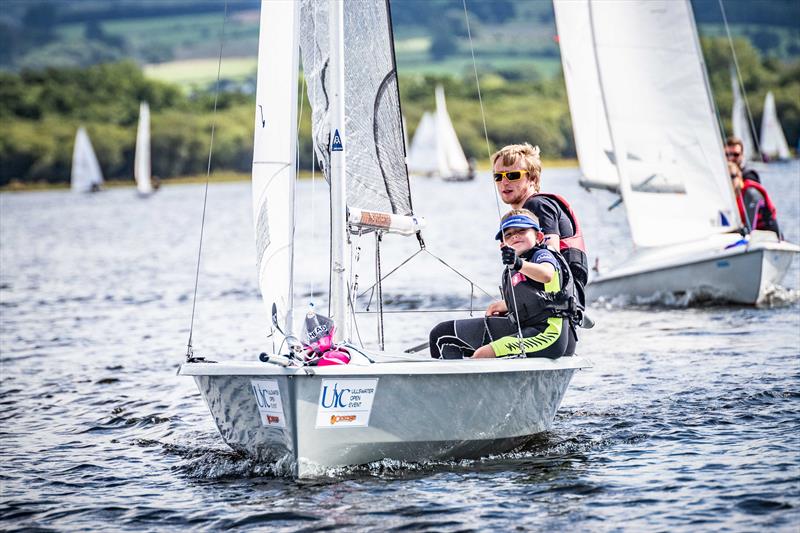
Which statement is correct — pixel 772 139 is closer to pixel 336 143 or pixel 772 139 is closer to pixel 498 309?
pixel 498 309

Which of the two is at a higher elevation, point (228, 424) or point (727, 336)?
point (727, 336)

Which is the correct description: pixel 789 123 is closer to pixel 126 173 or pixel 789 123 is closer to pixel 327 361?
pixel 126 173

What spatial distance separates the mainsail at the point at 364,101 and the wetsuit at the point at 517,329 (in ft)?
3.97

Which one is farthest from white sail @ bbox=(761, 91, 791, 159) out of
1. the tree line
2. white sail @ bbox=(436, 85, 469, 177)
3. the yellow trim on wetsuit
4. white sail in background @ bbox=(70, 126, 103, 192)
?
the yellow trim on wetsuit

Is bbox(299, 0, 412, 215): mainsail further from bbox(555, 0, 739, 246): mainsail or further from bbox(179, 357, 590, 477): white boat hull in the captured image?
bbox(555, 0, 739, 246): mainsail

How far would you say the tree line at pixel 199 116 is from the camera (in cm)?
11338

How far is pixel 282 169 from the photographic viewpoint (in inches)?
363

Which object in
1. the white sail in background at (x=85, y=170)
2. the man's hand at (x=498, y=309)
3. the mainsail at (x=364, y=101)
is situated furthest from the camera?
the white sail in background at (x=85, y=170)

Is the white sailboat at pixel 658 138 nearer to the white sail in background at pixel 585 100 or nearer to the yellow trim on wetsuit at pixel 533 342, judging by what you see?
the white sail in background at pixel 585 100

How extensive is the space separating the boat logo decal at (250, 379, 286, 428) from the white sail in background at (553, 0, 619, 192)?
12586mm

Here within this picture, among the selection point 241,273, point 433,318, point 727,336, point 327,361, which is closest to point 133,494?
point 327,361

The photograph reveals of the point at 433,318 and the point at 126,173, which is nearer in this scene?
the point at 433,318

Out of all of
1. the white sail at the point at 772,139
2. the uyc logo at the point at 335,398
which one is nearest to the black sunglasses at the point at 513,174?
the uyc logo at the point at 335,398

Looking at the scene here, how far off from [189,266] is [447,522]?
25.0 meters
